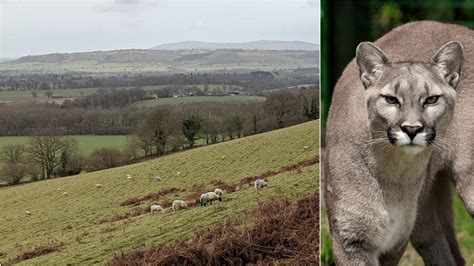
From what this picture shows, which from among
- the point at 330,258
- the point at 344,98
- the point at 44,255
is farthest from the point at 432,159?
the point at 44,255

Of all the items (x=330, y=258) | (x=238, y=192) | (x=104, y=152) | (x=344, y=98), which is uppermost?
(x=344, y=98)

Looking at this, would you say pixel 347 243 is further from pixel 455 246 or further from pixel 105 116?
pixel 105 116

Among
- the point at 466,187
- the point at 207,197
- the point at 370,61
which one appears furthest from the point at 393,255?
the point at 207,197

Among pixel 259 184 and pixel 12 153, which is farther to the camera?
pixel 259 184

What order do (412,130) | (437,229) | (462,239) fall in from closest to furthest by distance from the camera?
(412,130), (437,229), (462,239)

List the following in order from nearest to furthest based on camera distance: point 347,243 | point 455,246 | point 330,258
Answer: point 347,243 → point 455,246 → point 330,258

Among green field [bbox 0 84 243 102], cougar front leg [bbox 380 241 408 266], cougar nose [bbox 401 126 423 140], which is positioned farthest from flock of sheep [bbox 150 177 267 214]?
cougar nose [bbox 401 126 423 140]

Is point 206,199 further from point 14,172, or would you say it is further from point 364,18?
point 364,18
